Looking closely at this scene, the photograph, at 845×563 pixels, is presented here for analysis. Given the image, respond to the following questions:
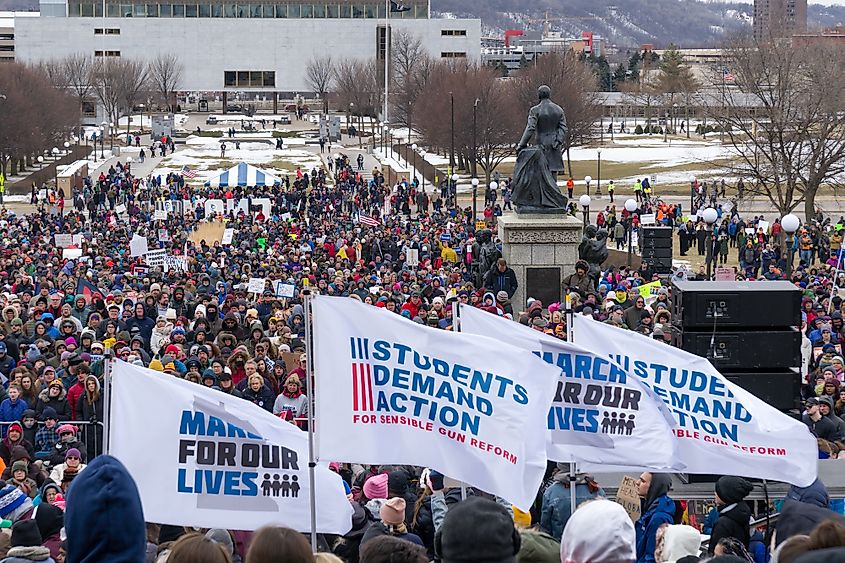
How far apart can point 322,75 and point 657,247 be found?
331 ft

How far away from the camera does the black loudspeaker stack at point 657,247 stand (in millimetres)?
31219

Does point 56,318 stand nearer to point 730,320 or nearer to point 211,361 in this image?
point 211,361

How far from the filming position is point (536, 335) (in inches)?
368

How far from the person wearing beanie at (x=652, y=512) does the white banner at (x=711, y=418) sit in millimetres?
294

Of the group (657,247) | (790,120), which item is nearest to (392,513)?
(657,247)

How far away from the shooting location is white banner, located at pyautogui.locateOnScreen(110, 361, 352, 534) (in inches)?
327

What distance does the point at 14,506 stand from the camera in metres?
9.77

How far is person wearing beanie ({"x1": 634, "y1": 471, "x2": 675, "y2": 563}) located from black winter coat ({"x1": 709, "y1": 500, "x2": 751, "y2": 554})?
338mm

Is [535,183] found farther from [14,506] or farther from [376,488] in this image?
[14,506]

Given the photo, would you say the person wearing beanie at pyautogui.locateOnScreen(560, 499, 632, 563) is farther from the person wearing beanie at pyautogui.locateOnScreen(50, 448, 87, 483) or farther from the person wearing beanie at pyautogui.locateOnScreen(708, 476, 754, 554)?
the person wearing beanie at pyautogui.locateOnScreen(50, 448, 87, 483)

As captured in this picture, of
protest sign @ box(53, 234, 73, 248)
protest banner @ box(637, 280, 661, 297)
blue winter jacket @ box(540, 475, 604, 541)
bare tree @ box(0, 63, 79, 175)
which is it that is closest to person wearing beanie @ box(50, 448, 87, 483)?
blue winter jacket @ box(540, 475, 604, 541)

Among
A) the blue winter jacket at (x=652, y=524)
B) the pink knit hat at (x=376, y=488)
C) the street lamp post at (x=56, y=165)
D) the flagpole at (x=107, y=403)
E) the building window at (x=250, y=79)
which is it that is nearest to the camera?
the flagpole at (x=107, y=403)

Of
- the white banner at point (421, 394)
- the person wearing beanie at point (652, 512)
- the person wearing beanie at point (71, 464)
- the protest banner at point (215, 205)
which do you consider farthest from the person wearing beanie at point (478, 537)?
the protest banner at point (215, 205)

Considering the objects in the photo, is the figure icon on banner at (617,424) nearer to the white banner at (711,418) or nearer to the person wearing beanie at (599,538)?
the white banner at (711,418)
